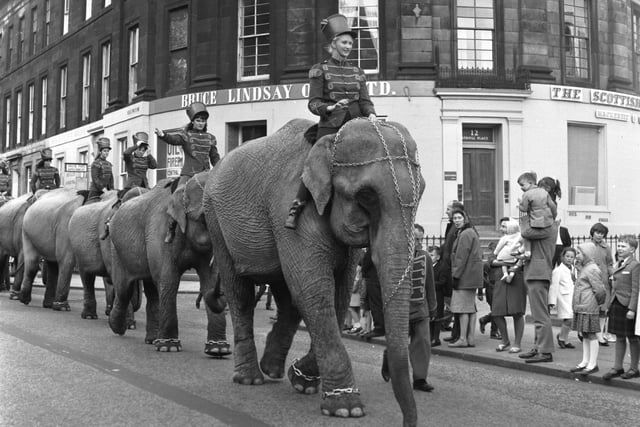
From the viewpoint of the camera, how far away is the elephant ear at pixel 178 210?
9508 mm

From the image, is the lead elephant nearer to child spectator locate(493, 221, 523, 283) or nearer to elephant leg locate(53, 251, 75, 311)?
elephant leg locate(53, 251, 75, 311)

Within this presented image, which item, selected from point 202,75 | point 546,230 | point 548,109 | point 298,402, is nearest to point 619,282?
point 546,230

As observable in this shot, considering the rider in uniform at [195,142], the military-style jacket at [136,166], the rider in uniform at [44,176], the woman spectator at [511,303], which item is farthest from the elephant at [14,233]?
the woman spectator at [511,303]

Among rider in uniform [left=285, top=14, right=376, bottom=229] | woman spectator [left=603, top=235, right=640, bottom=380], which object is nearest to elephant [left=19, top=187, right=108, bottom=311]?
rider in uniform [left=285, top=14, right=376, bottom=229]

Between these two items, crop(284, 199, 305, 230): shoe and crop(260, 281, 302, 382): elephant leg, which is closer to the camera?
crop(284, 199, 305, 230): shoe

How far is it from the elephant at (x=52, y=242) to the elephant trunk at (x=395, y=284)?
9.30m

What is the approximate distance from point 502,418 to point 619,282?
3.00 meters

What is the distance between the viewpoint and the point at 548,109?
83.7ft

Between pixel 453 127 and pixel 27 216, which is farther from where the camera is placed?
pixel 453 127

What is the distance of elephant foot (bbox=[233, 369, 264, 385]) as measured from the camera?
764cm

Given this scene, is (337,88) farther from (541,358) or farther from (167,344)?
(541,358)

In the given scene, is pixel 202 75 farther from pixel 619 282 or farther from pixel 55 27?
pixel 619 282

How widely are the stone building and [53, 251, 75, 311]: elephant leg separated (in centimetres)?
1174

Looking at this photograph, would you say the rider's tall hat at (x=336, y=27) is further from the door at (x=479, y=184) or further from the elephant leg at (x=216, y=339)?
the door at (x=479, y=184)
